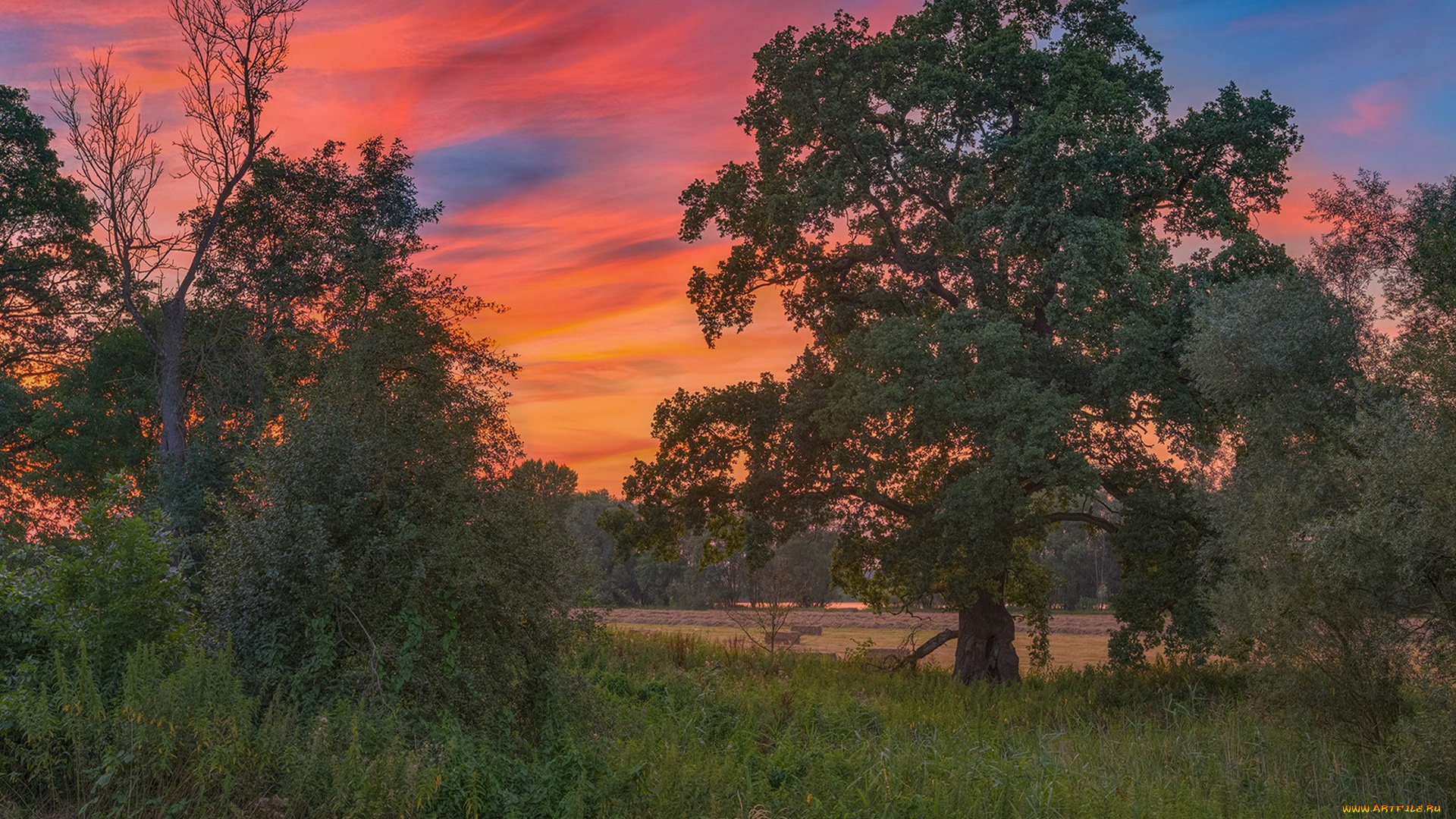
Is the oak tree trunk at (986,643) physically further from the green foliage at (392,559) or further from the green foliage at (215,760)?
the green foliage at (215,760)

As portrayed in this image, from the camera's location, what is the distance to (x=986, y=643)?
2234 cm

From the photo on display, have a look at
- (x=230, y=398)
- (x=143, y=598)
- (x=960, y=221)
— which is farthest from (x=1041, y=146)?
(x=230, y=398)

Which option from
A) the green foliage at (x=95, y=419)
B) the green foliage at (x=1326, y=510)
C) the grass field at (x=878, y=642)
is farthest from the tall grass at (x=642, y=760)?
the green foliage at (x=95, y=419)

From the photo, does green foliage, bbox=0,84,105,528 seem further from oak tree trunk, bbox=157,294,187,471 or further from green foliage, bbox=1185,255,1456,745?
green foliage, bbox=1185,255,1456,745

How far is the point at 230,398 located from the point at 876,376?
17.4 m

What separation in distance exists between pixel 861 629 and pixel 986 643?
80.2 feet

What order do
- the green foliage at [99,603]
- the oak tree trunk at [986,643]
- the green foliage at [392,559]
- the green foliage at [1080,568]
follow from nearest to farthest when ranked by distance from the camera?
1. the green foliage at [99,603]
2. the green foliage at [392,559]
3. the oak tree trunk at [986,643]
4. the green foliage at [1080,568]

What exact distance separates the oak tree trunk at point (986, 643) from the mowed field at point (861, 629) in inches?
72.9

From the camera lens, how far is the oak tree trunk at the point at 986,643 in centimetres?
2205

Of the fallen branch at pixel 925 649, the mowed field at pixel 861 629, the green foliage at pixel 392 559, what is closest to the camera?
the green foliage at pixel 392 559

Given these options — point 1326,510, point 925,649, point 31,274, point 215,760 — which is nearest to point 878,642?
point 925,649

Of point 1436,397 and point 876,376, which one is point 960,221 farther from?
point 1436,397

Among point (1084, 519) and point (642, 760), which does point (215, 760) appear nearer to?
point (642, 760)

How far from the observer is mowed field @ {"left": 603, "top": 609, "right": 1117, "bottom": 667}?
2611cm
